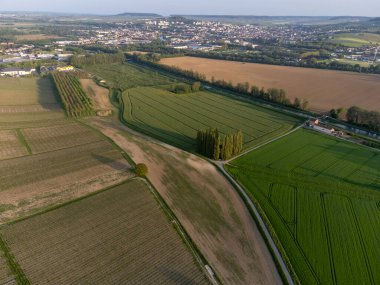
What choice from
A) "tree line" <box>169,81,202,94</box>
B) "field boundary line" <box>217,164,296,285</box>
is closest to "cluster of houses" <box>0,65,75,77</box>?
"tree line" <box>169,81,202,94</box>

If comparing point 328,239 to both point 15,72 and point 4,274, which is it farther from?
point 15,72

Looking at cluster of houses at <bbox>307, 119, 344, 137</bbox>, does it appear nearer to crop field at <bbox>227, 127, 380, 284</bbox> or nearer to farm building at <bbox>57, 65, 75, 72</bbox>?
crop field at <bbox>227, 127, 380, 284</bbox>

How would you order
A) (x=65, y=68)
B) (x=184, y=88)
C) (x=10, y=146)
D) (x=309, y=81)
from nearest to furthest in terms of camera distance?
(x=10, y=146) < (x=184, y=88) < (x=309, y=81) < (x=65, y=68)

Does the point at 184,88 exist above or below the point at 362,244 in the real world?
above

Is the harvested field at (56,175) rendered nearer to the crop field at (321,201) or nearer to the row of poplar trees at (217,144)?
the row of poplar trees at (217,144)

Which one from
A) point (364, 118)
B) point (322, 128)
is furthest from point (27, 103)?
point (364, 118)

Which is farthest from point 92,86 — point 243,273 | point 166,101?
point 243,273

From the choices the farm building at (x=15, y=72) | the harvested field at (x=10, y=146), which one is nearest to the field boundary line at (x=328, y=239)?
the harvested field at (x=10, y=146)
